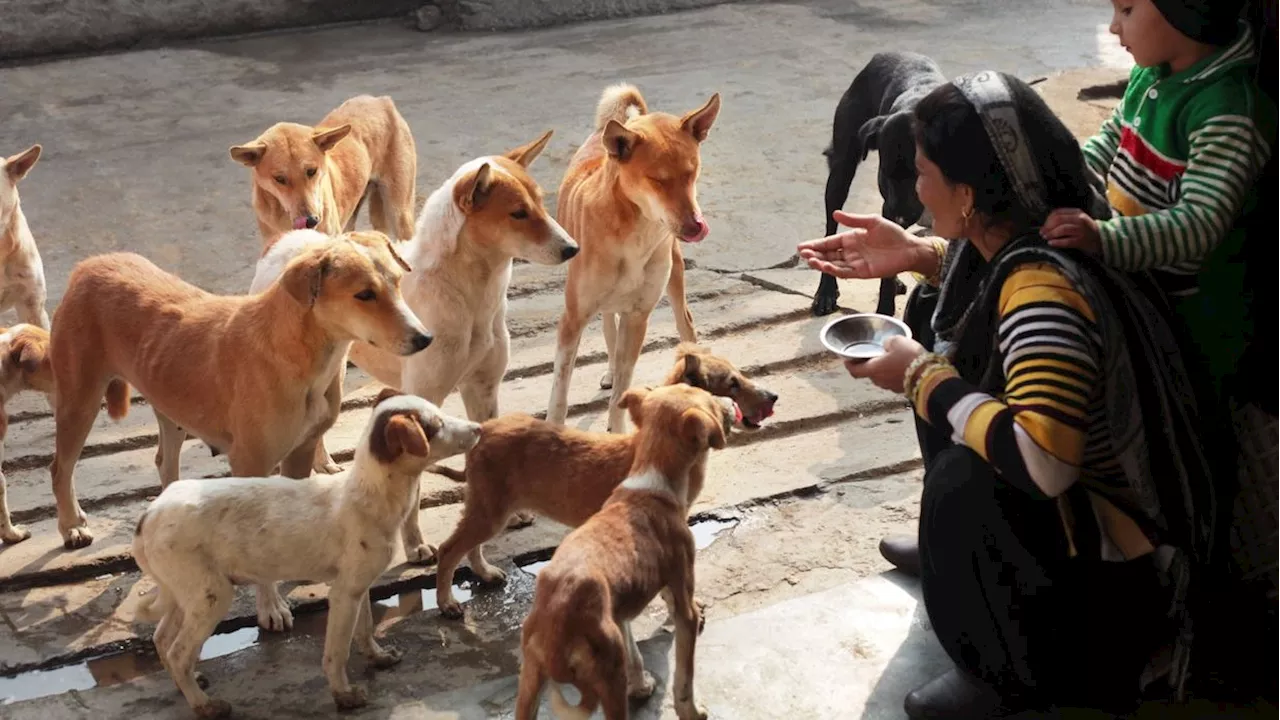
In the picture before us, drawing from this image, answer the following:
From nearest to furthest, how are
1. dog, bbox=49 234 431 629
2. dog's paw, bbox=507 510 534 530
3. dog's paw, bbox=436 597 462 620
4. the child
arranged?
the child → dog, bbox=49 234 431 629 → dog's paw, bbox=436 597 462 620 → dog's paw, bbox=507 510 534 530

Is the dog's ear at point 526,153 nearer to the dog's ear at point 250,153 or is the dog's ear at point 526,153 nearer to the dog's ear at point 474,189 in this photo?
the dog's ear at point 474,189

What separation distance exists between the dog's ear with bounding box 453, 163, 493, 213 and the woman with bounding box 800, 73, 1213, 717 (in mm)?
1622

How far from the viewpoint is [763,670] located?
396cm

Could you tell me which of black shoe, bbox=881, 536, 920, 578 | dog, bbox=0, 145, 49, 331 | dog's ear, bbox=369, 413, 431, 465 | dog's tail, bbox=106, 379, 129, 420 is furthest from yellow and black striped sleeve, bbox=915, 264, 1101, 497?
dog, bbox=0, 145, 49, 331

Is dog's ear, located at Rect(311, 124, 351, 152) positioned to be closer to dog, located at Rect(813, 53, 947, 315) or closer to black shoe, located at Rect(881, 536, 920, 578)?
dog, located at Rect(813, 53, 947, 315)

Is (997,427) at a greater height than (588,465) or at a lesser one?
greater

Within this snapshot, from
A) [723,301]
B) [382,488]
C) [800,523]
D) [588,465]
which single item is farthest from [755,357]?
[382,488]

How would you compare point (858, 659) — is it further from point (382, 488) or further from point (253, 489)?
point (253, 489)

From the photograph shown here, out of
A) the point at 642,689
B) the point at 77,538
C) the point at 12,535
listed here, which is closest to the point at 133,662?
the point at 77,538

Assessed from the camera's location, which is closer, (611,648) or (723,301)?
(611,648)

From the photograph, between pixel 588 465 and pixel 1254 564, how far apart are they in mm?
1821

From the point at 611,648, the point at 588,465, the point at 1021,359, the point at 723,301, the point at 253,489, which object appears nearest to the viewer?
the point at 1021,359

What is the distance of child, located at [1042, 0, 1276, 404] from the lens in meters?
3.27

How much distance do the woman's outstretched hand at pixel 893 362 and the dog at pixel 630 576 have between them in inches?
21.7
